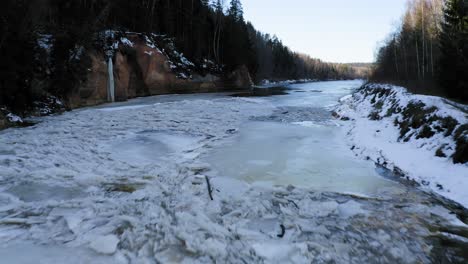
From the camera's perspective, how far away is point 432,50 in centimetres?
2936

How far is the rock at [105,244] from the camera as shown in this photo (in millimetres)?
3700

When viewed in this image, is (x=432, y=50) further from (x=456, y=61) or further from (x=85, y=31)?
(x=85, y=31)

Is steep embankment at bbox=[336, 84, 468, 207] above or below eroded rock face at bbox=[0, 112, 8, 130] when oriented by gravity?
below

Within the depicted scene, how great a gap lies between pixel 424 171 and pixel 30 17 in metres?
16.2

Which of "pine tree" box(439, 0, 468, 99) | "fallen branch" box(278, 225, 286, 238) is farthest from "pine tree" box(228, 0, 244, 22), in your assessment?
"fallen branch" box(278, 225, 286, 238)

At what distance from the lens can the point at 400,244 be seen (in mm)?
4129

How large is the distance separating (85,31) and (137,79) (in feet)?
40.4

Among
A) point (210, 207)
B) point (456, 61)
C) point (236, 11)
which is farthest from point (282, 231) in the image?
point (236, 11)

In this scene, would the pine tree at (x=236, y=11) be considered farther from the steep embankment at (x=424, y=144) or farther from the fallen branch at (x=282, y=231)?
the fallen branch at (x=282, y=231)

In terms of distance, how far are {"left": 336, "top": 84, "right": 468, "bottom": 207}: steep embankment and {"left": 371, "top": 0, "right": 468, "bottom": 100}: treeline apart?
5281mm

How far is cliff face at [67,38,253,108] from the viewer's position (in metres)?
21.7

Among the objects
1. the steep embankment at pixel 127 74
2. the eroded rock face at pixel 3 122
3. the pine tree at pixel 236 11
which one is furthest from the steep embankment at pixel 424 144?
the pine tree at pixel 236 11

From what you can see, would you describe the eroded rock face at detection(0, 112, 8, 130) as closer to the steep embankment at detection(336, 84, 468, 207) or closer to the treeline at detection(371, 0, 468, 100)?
the steep embankment at detection(336, 84, 468, 207)

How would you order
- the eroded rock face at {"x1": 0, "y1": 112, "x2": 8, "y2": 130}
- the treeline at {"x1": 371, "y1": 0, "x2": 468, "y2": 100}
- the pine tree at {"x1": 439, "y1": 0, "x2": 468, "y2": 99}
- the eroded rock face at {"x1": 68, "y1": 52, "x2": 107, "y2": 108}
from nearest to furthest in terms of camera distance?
the eroded rock face at {"x1": 0, "y1": 112, "x2": 8, "y2": 130} → the pine tree at {"x1": 439, "y1": 0, "x2": 468, "y2": 99} → the treeline at {"x1": 371, "y1": 0, "x2": 468, "y2": 100} → the eroded rock face at {"x1": 68, "y1": 52, "x2": 107, "y2": 108}
